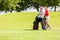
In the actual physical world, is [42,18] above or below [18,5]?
below

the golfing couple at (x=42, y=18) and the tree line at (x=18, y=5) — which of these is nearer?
the golfing couple at (x=42, y=18)

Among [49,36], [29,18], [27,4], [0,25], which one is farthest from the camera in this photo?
[27,4]

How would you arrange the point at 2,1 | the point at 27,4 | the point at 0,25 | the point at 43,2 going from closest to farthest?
the point at 0,25
the point at 2,1
the point at 43,2
the point at 27,4

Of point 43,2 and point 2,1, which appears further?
point 43,2

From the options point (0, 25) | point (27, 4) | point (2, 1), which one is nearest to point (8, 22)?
point (0, 25)

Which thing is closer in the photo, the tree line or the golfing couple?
the golfing couple

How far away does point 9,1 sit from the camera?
5638cm

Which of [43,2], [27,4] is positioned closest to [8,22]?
[43,2]

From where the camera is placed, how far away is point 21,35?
14492mm

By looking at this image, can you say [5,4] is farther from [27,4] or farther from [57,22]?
[57,22]

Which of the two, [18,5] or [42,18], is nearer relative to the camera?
[42,18]

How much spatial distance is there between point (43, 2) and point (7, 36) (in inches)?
1994

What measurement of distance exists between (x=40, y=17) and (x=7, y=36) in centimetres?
616

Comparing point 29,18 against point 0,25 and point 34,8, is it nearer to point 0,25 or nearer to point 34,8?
point 0,25
